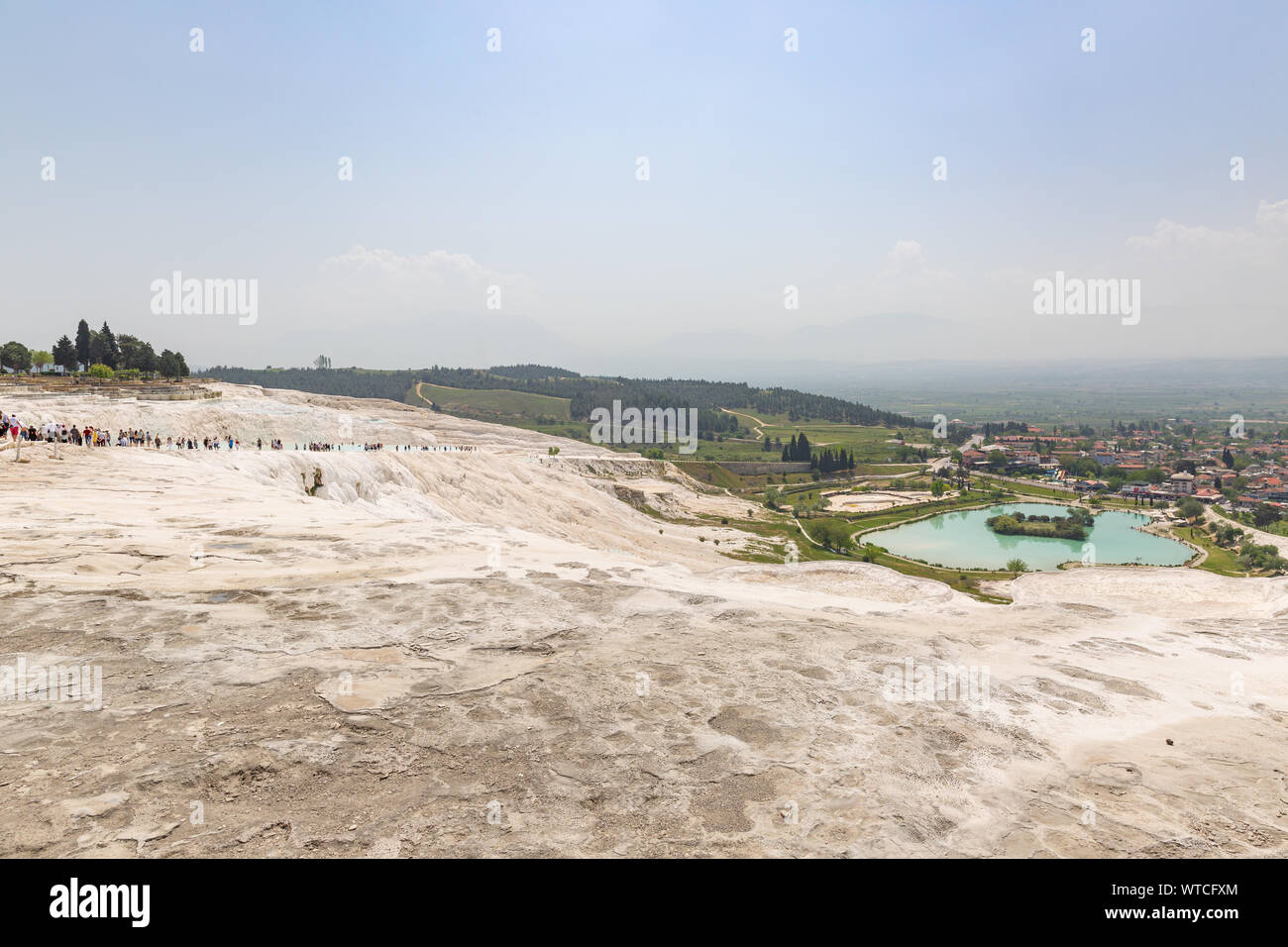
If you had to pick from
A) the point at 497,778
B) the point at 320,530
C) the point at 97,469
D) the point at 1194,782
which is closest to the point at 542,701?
the point at 497,778

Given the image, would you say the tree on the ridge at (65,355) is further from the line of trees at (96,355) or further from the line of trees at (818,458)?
the line of trees at (818,458)

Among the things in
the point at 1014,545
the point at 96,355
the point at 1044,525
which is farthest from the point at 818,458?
the point at 96,355

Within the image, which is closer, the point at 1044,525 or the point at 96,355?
the point at 96,355

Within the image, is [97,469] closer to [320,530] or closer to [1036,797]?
[320,530]

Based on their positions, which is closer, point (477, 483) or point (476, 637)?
point (476, 637)

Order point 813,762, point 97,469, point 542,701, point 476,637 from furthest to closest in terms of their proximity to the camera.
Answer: point 97,469
point 476,637
point 542,701
point 813,762

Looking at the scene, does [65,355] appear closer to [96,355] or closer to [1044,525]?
[96,355]
